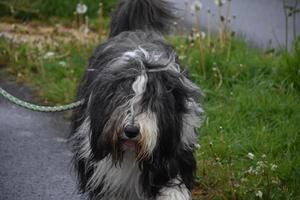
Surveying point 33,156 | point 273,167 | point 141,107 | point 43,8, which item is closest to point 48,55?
point 43,8

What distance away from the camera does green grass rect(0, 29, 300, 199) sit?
4.72m

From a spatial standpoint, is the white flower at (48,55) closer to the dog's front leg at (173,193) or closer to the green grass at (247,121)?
the green grass at (247,121)

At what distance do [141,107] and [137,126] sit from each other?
0.12 m

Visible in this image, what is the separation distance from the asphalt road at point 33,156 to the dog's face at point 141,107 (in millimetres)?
1274

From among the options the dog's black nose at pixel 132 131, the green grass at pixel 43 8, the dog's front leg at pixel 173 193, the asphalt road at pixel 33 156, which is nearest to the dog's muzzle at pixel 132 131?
the dog's black nose at pixel 132 131

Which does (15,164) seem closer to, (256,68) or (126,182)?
(126,182)

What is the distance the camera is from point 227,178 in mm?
4711

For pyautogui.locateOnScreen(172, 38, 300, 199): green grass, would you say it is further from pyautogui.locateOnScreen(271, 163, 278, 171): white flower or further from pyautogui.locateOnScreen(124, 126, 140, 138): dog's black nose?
pyautogui.locateOnScreen(124, 126, 140, 138): dog's black nose

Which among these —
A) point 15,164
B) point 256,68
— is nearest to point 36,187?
point 15,164

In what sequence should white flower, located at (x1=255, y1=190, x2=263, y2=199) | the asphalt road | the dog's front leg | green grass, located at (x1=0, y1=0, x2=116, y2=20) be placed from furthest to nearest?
green grass, located at (x1=0, y1=0, x2=116, y2=20) < the asphalt road < white flower, located at (x1=255, y1=190, x2=263, y2=199) < the dog's front leg

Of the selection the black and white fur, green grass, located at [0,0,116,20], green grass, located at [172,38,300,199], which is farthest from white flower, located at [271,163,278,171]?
green grass, located at [0,0,116,20]

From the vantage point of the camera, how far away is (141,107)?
352cm

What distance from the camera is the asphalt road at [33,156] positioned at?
4891 millimetres

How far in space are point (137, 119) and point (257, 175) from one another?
1494 millimetres
